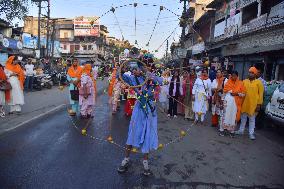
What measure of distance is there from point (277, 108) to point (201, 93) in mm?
2375

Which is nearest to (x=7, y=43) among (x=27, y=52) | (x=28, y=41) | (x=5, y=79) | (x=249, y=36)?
(x=27, y=52)

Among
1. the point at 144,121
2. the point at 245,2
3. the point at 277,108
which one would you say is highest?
the point at 245,2

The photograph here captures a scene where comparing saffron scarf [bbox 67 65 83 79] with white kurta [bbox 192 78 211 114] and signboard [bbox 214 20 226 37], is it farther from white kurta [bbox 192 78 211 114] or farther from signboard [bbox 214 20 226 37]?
signboard [bbox 214 20 226 37]

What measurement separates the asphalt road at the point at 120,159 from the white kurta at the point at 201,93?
170cm

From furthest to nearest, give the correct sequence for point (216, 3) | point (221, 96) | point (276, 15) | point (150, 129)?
point (216, 3) → point (276, 15) → point (221, 96) → point (150, 129)

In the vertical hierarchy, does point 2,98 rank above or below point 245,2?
below

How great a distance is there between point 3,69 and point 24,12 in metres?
17.3

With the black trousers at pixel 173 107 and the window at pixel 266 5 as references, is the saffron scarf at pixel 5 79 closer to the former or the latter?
the black trousers at pixel 173 107

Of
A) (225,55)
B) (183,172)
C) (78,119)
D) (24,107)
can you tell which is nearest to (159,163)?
(183,172)

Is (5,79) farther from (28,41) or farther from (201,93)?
(28,41)

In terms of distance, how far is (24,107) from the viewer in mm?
12641

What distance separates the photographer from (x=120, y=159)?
20.1ft

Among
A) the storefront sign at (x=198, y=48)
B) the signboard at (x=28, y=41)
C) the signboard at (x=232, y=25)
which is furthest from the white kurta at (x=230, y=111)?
the signboard at (x=28, y=41)

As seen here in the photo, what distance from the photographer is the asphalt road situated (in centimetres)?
500
